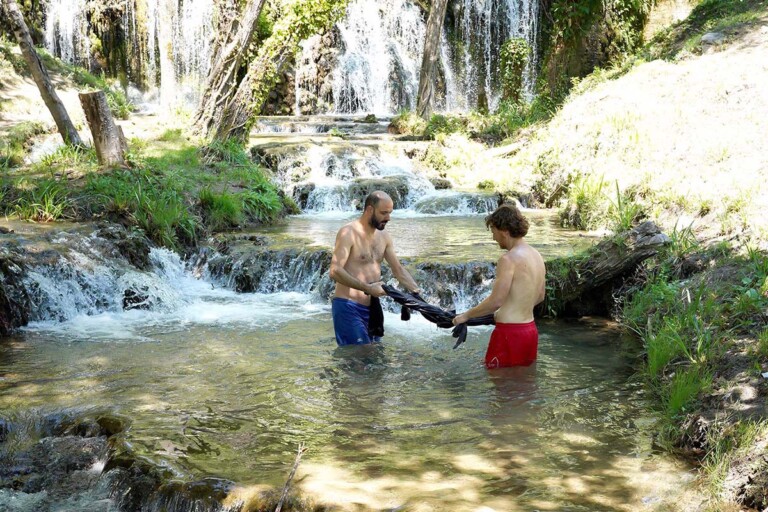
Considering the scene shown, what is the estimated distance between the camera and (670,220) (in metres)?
9.51

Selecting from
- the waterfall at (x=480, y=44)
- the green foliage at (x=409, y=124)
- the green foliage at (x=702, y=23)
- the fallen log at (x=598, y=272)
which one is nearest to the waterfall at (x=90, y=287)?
the fallen log at (x=598, y=272)

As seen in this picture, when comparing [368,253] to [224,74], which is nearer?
[368,253]

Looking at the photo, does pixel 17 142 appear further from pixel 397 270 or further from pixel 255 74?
pixel 397 270

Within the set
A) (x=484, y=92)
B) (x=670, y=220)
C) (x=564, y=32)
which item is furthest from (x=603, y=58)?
(x=670, y=220)

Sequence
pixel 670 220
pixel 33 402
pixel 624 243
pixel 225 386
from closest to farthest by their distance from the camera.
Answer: pixel 33 402 < pixel 225 386 < pixel 624 243 < pixel 670 220

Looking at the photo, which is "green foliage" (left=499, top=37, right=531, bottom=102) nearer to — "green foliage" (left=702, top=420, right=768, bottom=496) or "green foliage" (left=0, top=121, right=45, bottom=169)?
"green foliage" (left=0, top=121, right=45, bottom=169)

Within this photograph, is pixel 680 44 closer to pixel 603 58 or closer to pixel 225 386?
pixel 603 58

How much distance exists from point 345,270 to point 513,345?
163 centimetres

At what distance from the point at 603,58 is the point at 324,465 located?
18664 mm

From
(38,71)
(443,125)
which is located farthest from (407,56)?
(38,71)

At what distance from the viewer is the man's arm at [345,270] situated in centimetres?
658

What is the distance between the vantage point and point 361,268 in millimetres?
6828

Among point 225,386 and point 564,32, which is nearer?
point 225,386

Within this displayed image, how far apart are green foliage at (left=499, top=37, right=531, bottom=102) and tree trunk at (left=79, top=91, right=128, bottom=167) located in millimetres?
13499
